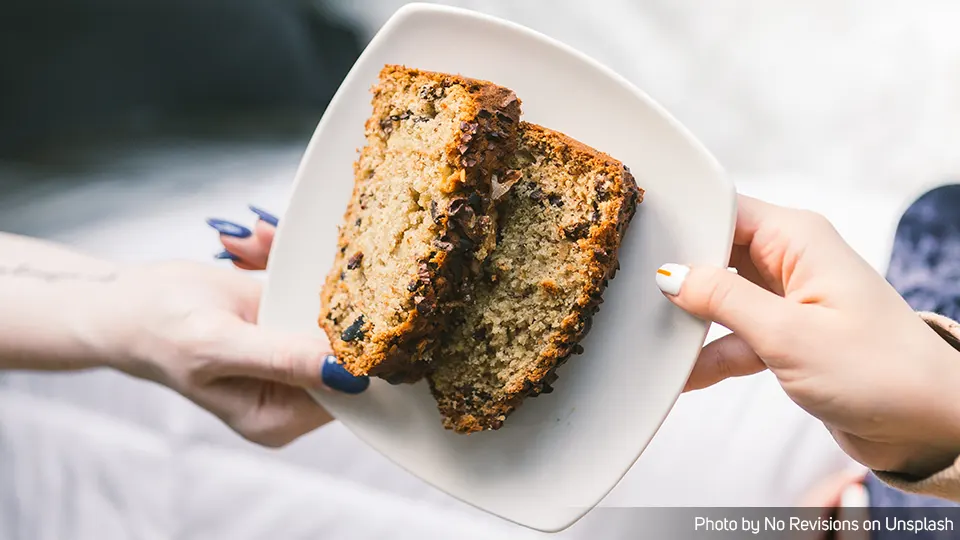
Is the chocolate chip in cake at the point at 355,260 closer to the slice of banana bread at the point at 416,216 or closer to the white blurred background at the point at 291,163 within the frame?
the slice of banana bread at the point at 416,216

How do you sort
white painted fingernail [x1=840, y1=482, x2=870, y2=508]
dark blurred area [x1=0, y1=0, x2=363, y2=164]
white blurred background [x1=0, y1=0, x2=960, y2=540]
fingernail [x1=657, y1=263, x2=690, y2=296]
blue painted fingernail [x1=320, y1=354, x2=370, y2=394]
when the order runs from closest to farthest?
fingernail [x1=657, y1=263, x2=690, y2=296] → blue painted fingernail [x1=320, y1=354, x2=370, y2=394] → white painted fingernail [x1=840, y1=482, x2=870, y2=508] → white blurred background [x1=0, y1=0, x2=960, y2=540] → dark blurred area [x1=0, y1=0, x2=363, y2=164]

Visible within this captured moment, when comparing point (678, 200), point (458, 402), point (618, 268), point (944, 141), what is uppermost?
point (944, 141)

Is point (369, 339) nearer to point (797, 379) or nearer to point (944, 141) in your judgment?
point (797, 379)

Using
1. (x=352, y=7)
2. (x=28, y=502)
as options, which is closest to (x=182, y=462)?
(x=28, y=502)

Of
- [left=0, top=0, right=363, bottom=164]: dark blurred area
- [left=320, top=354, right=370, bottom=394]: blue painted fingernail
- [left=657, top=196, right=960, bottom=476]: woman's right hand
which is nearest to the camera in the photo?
[left=657, top=196, right=960, bottom=476]: woman's right hand

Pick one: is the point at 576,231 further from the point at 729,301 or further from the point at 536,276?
the point at 729,301

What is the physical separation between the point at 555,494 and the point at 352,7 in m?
1.42

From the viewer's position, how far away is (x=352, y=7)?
1.85 metres

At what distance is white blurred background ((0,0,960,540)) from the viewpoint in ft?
4.81

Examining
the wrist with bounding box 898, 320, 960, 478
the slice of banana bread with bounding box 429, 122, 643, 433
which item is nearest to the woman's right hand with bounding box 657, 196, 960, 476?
the wrist with bounding box 898, 320, 960, 478

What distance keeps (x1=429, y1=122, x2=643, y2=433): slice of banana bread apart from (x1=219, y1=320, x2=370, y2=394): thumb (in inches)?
6.4

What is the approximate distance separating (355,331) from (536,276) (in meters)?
0.28

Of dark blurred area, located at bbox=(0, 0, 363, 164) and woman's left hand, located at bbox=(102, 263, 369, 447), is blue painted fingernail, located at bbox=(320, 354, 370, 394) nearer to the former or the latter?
woman's left hand, located at bbox=(102, 263, 369, 447)

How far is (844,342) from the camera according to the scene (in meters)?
0.84
